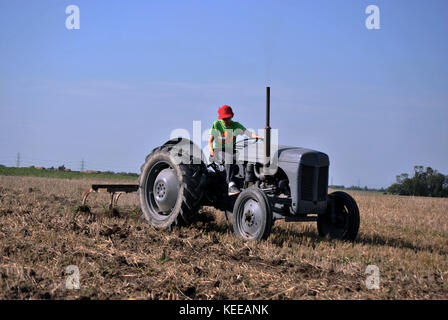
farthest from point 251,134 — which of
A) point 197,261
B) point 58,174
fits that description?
point 58,174

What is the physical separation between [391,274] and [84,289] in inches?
130

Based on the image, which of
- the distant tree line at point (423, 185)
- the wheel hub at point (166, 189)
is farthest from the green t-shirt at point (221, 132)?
the distant tree line at point (423, 185)

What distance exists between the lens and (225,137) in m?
7.93

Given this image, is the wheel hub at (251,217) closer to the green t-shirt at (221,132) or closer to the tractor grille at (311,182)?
the tractor grille at (311,182)

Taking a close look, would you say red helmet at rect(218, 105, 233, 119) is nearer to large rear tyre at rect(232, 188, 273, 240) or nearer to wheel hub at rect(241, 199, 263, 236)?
large rear tyre at rect(232, 188, 273, 240)

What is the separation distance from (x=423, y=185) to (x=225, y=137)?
119ft

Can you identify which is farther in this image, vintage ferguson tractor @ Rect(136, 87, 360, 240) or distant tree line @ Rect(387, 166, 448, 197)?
distant tree line @ Rect(387, 166, 448, 197)

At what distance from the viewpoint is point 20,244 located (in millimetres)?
6328

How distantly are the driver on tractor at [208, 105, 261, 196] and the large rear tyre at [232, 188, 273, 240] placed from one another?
60cm

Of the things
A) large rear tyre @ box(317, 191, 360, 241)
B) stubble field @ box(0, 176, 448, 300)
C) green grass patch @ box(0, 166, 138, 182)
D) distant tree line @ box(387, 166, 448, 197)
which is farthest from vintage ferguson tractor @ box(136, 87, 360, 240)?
distant tree line @ box(387, 166, 448, 197)

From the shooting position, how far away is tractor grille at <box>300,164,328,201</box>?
7.20 metres

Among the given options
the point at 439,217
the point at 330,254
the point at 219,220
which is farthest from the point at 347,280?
the point at 439,217

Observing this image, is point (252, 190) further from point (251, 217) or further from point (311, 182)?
point (311, 182)
